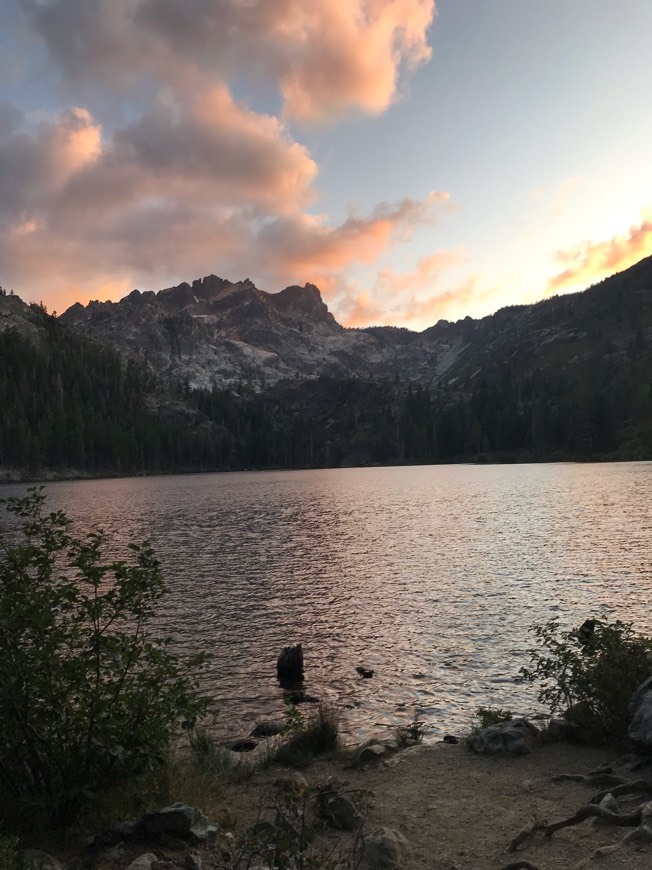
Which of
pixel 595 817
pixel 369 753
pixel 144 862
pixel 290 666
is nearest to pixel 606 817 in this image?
pixel 595 817

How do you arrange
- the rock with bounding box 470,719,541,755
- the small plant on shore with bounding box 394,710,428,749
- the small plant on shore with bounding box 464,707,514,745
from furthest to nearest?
1. the small plant on shore with bounding box 394,710,428,749
2. the small plant on shore with bounding box 464,707,514,745
3. the rock with bounding box 470,719,541,755

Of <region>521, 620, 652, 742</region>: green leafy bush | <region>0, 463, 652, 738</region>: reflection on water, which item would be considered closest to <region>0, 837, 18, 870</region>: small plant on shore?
<region>0, 463, 652, 738</region>: reflection on water

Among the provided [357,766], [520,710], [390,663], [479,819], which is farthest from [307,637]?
[479,819]

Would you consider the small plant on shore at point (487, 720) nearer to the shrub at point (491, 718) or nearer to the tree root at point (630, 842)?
the shrub at point (491, 718)

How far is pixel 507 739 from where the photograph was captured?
58.7 ft

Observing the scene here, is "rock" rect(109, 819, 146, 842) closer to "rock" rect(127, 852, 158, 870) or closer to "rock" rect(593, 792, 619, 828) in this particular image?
"rock" rect(127, 852, 158, 870)

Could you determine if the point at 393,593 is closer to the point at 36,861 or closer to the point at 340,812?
the point at 340,812

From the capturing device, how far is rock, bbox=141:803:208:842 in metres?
11.8

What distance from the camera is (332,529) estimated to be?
80.0 meters

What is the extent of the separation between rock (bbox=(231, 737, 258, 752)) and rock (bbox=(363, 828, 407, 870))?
31.1 feet

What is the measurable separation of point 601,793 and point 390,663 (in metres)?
16.1

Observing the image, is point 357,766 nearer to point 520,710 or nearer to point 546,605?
point 520,710

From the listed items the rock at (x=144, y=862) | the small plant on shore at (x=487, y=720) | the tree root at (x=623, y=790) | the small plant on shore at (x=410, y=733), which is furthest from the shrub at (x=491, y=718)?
the rock at (x=144, y=862)

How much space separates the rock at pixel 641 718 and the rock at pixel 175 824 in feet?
35.2
